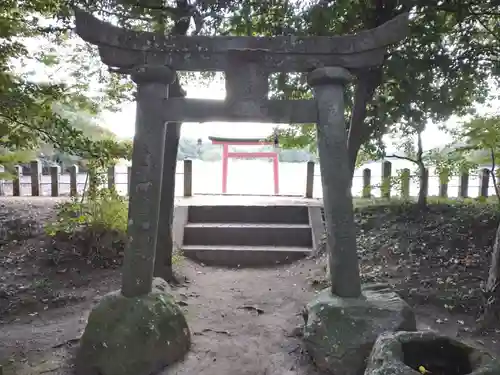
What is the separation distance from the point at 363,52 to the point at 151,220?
2.72 meters

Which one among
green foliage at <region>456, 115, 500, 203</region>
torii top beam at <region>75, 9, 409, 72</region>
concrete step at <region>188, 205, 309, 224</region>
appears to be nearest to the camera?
torii top beam at <region>75, 9, 409, 72</region>

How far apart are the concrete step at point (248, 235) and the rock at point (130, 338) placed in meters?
3.68

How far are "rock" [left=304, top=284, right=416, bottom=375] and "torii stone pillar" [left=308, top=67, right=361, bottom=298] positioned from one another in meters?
0.24

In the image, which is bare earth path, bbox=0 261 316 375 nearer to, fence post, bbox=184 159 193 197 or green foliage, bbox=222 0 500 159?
green foliage, bbox=222 0 500 159

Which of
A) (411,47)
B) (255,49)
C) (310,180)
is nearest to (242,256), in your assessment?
(255,49)

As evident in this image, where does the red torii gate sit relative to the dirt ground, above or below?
above

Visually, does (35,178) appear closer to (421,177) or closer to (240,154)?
(240,154)

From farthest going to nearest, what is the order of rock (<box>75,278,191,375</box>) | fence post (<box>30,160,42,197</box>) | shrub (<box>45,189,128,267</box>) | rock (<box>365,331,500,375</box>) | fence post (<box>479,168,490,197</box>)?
fence post (<box>479,168,490,197</box>), fence post (<box>30,160,42,197</box>), shrub (<box>45,189,128,267</box>), rock (<box>75,278,191,375</box>), rock (<box>365,331,500,375</box>)

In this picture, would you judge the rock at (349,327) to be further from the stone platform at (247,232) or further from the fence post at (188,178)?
the fence post at (188,178)

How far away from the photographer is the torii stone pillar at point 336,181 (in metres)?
3.73

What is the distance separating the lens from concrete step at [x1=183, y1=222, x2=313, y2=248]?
7.35 m

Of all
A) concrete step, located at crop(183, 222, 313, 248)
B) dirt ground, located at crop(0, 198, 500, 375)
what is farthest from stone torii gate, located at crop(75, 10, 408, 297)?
concrete step, located at crop(183, 222, 313, 248)

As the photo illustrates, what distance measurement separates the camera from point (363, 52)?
3904mm

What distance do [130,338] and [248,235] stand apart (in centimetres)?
426
